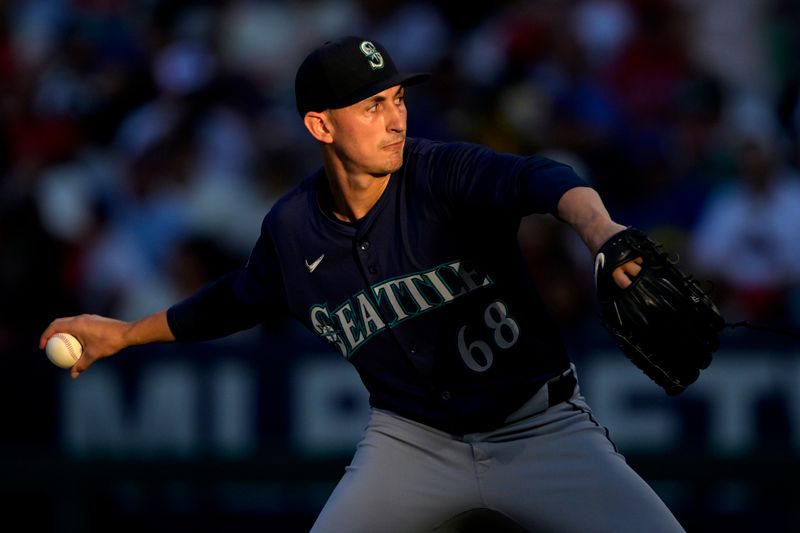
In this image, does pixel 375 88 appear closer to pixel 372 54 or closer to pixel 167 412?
pixel 372 54

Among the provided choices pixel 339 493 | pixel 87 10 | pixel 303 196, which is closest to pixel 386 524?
pixel 339 493

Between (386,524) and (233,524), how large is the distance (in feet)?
11.4

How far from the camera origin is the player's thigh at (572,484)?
13.0 ft

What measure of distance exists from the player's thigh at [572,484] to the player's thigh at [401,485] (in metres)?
0.12

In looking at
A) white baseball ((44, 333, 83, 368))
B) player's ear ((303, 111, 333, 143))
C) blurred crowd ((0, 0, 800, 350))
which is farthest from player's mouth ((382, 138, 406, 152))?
blurred crowd ((0, 0, 800, 350))

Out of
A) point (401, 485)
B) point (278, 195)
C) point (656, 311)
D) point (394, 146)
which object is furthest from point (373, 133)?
point (278, 195)

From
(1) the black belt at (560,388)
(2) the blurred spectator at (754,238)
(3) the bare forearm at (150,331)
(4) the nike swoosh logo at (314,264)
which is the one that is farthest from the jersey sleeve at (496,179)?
(2) the blurred spectator at (754,238)

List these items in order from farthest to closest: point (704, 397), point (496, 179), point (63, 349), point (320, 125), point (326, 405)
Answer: point (326, 405)
point (704, 397)
point (63, 349)
point (320, 125)
point (496, 179)

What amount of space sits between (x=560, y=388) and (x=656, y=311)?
33.2 inches

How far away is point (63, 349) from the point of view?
4.64 metres

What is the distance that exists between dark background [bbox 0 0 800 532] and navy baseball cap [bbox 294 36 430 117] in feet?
9.95

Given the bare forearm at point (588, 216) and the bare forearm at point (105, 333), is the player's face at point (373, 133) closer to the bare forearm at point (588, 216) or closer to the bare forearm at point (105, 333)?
the bare forearm at point (588, 216)

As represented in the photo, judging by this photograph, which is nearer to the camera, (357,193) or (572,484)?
(572,484)

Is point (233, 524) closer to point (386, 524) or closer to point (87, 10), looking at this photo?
point (386, 524)
